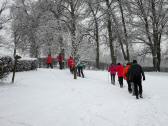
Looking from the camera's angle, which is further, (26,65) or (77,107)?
(26,65)

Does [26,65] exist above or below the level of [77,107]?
above

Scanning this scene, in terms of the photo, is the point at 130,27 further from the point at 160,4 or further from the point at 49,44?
the point at 49,44

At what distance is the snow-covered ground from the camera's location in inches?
361

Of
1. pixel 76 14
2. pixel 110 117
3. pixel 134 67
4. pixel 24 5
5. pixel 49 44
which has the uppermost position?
pixel 24 5

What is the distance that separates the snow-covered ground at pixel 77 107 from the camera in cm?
916

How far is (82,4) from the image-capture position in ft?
106

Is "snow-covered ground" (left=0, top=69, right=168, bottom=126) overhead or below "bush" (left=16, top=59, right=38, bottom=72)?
below

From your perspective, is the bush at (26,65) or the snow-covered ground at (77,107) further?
the bush at (26,65)

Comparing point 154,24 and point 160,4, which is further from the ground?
point 160,4

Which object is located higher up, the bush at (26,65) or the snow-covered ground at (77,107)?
the bush at (26,65)

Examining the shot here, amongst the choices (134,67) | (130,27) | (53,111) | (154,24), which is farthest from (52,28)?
(53,111)

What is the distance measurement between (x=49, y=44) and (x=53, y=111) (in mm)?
25962

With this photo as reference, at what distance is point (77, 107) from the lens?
10766mm

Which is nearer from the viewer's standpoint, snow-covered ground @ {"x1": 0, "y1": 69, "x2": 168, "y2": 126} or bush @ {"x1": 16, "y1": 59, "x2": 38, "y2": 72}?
snow-covered ground @ {"x1": 0, "y1": 69, "x2": 168, "y2": 126}
